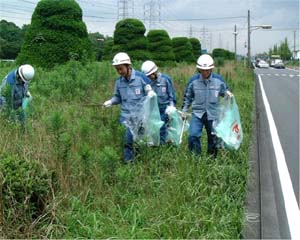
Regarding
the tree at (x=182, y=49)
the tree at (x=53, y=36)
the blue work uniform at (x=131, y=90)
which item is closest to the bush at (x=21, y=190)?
the blue work uniform at (x=131, y=90)

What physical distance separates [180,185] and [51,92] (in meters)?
5.94

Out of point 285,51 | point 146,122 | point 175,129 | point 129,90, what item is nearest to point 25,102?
point 129,90

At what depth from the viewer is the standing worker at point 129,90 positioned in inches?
235

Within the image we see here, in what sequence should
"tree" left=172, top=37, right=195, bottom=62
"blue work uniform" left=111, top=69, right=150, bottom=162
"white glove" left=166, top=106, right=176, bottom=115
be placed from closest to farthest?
1. "blue work uniform" left=111, top=69, right=150, bottom=162
2. "white glove" left=166, top=106, right=176, bottom=115
3. "tree" left=172, top=37, right=195, bottom=62

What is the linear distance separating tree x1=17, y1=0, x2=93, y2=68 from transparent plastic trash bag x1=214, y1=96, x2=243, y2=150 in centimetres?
882

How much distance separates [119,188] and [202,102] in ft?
7.07

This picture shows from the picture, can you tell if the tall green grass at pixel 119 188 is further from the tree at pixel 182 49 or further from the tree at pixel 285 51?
the tree at pixel 285 51

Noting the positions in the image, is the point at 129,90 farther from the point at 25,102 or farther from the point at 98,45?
the point at 98,45

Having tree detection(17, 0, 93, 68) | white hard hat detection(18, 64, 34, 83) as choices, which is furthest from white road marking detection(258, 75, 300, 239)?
tree detection(17, 0, 93, 68)

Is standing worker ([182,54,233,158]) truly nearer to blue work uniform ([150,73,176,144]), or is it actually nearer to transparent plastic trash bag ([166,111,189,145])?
transparent plastic trash bag ([166,111,189,145])

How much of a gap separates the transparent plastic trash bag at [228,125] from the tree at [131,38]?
1748 centimetres

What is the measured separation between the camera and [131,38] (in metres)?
24.2

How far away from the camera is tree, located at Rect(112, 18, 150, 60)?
23828 millimetres

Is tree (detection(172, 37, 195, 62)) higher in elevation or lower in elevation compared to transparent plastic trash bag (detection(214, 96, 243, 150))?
higher
